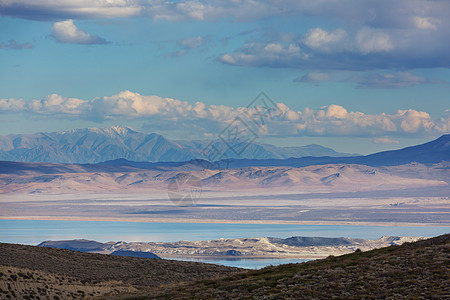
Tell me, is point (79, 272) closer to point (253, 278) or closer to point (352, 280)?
point (253, 278)

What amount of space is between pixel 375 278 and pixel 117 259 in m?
37.3

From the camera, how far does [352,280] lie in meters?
36.9

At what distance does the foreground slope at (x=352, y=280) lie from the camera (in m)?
34.0

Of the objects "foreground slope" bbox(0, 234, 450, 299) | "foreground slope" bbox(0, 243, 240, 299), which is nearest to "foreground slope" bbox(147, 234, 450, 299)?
"foreground slope" bbox(0, 234, 450, 299)

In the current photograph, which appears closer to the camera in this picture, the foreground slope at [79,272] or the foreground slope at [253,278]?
the foreground slope at [253,278]

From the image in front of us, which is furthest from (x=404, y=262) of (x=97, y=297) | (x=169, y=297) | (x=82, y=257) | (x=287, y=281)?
(x=82, y=257)

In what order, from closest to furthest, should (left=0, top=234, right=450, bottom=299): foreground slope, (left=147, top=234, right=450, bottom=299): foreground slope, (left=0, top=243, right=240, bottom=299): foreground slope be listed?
(left=147, top=234, right=450, bottom=299): foreground slope → (left=0, top=234, right=450, bottom=299): foreground slope → (left=0, top=243, right=240, bottom=299): foreground slope

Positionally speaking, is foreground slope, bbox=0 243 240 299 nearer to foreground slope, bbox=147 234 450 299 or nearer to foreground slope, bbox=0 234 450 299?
foreground slope, bbox=0 234 450 299

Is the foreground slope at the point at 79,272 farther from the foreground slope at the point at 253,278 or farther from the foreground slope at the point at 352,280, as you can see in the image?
the foreground slope at the point at 352,280

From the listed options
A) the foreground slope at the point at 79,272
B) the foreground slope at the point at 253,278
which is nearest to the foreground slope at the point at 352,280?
the foreground slope at the point at 253,278

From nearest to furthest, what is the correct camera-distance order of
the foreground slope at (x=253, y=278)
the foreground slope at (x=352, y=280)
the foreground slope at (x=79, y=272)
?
the foreground slope at (x=352, y=280) → the foreground slope at (x=253, y=278) → the foreground slope at (x=79, y=272)

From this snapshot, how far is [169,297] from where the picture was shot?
39.5 meters

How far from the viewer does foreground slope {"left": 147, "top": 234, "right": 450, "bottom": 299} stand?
34000 mm

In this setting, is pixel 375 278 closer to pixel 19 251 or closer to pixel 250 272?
pixel 250 272
